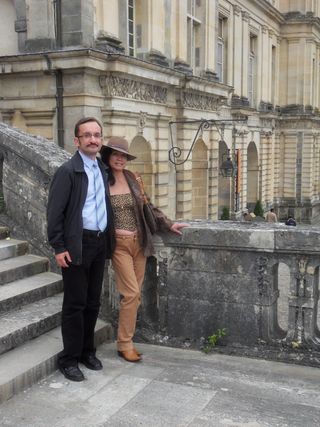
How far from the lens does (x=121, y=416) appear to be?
332 cm

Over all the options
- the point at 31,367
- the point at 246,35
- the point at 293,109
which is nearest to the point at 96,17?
the point at 31,367

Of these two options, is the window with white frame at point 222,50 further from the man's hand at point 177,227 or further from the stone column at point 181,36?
the man's hand at point 177,227

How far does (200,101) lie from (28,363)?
15.5 meters

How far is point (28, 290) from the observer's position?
4.46 meters

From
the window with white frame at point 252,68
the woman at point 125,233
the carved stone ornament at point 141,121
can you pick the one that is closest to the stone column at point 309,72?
the window with white frame at point 252,68

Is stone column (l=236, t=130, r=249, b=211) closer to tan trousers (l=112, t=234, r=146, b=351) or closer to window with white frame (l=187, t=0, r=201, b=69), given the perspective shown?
window with white frame (l=187, t=0, r=201, b=69)

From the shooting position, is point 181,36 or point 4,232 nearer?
point 4,232

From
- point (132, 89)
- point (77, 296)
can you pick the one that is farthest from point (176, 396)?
point (132, 89)

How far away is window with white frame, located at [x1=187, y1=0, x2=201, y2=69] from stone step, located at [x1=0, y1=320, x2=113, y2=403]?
15.6m

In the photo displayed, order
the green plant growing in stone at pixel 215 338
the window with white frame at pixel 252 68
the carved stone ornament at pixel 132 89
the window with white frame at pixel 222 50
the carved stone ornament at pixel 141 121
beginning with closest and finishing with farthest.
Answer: the green plant growing in stone at pixel 215 338 → the carved stone ornament at pixel 132 89 → the carved stone ornament at pixel 141 121 → the window with white frame at pixel 222 50 → the window with white frame at pixel 252 68

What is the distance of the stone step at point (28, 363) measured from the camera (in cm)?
352

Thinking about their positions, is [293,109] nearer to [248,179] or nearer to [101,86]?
[248,179]

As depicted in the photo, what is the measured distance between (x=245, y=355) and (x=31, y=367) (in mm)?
1599

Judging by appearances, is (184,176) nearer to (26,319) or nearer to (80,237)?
(26,319)
